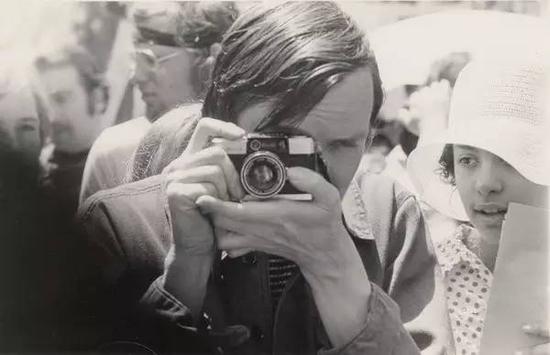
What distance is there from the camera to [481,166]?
1.88m

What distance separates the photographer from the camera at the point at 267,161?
5.75 feet

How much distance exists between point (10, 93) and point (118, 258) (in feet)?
1.57

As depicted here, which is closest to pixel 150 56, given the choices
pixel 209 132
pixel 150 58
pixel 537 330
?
pixel 150 58

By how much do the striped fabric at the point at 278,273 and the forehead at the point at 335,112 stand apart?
0.94 ft

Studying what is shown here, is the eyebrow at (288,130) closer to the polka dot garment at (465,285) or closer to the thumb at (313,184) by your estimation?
the thumb at (313,184)

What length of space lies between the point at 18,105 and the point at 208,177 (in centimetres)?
55

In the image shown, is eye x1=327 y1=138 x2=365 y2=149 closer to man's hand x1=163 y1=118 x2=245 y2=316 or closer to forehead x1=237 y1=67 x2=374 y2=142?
forehead x1=237 y1=67 x2=374 y2=142

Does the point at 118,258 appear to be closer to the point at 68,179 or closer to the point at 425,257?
the point at 68,179

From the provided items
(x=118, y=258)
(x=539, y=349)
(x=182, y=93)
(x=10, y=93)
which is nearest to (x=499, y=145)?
(x=539, y=349)

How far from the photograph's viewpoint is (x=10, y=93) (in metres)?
2.00

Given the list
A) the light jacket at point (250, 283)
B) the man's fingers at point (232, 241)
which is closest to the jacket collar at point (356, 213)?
the light jacket at point (250, 283)

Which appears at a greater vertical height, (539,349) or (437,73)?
(437,73)

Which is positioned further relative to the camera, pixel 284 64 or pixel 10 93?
pixel 10 93

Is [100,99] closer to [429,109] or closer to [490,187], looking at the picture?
[429,109]
